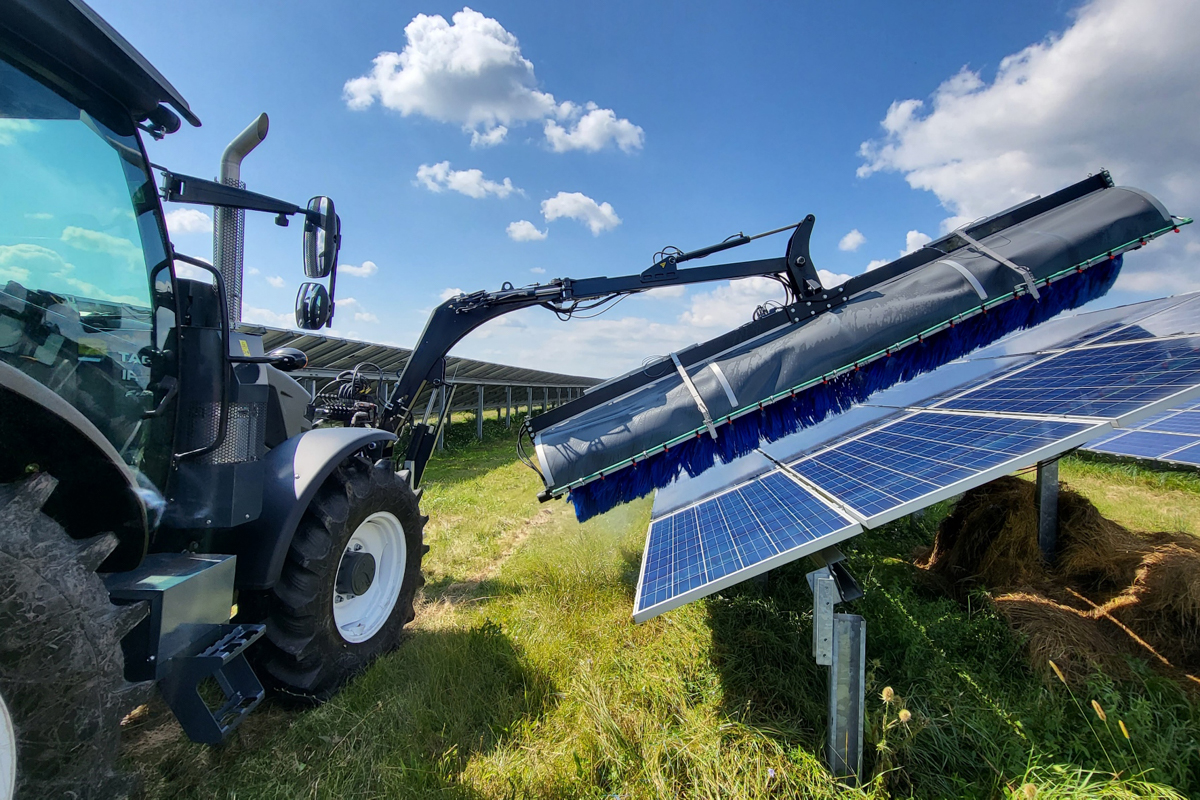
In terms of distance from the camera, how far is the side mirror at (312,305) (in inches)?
117

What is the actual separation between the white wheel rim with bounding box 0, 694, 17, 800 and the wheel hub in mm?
1467

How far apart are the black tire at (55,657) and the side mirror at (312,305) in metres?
1.66

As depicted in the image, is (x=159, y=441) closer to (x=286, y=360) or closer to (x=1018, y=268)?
(x=286, y=360)

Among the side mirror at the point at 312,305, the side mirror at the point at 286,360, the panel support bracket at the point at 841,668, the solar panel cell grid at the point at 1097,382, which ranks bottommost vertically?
the panel support bracket at the point at 841,668

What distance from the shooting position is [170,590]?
1.81 metres

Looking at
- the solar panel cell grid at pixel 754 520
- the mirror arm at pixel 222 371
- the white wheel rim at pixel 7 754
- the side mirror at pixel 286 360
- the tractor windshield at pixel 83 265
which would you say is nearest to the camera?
the white wheel rim at pixel 7 754

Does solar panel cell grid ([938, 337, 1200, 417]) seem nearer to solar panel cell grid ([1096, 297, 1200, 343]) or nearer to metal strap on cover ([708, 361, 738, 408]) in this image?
solar panel cell grid ([1096, 297, 1200, 343])

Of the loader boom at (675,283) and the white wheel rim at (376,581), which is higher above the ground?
the loader boom at (675,283)

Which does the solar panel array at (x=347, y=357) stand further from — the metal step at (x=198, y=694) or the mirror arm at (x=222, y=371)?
the metal step at (x=198, y=694)

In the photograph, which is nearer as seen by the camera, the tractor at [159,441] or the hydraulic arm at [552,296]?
the tractor at [159,441]

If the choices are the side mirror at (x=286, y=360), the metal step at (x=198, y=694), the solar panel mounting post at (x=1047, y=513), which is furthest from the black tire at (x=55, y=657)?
the solar panel mounting post at (x=1047, y=513)

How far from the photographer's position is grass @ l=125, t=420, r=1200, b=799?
2006 millimetres

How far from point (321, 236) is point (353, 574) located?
1843mm

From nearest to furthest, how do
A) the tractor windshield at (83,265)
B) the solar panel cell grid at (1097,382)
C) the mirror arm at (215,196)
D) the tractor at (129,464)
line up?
the tractor at (129,464), the tractor windshield at (83,265), the solar panel cell grid at (1097,382), the mirror arm at (215,196)
